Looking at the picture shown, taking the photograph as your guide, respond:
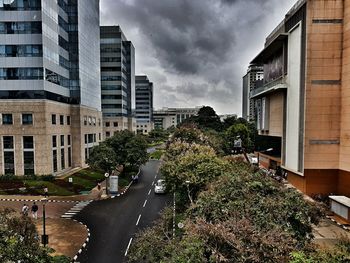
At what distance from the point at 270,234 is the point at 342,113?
22508 millimetres

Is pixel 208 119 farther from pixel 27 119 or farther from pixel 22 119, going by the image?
pixel 22 119

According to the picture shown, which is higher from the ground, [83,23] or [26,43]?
[83,23]

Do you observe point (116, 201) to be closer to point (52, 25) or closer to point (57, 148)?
point (57, 148)

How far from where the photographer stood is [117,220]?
24016mm

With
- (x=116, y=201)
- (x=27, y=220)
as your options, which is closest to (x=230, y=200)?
(x=27, y=220)

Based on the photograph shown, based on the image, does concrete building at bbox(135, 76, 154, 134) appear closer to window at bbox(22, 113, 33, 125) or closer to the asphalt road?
window at bbox(22, 113, 33, 125)

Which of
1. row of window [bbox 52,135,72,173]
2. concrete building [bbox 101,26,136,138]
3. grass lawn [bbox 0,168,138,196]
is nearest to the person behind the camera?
grass lawn [bbox 0,168,138,196]

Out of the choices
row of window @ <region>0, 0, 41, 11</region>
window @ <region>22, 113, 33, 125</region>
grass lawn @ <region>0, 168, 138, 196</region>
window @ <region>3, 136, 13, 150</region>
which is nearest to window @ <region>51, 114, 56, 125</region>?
window @ <region>22, 113, 33, 125</region>

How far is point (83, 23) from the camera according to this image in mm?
52062

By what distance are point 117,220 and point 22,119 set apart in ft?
77.5

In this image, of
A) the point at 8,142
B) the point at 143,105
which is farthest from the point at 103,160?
the point at 143,105

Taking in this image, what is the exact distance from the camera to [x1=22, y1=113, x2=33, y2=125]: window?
38094 mm

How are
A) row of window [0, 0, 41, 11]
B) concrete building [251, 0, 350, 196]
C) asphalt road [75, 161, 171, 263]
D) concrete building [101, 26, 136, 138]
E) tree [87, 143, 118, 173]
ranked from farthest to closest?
1. concrete building [101, 26, 136, 138]
2. row of window [0, 0, 41, 11]
3. tree [87, 143, 118, 173]
4. concrete building [251, 0, 350, 196]
5. asphalt road [75, 161, 171, 263]

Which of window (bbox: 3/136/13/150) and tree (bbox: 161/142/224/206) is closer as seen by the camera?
tree (bbox: 161/142/224/206)
